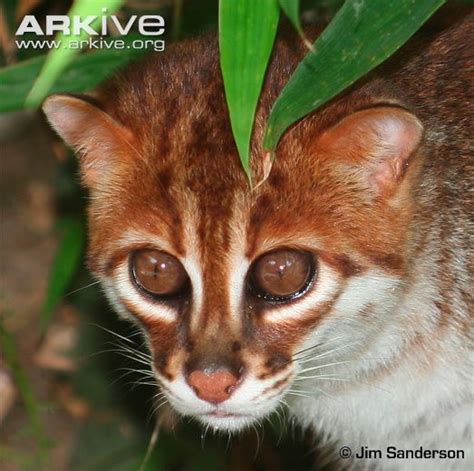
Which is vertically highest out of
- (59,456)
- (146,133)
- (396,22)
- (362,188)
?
(396,22)

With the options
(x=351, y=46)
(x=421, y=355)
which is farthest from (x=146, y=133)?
(x=421, y=355)

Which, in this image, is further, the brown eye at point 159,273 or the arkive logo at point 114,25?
the arkive logo at point 114,25

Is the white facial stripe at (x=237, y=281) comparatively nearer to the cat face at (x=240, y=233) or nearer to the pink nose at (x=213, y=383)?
the cat face at (x=240, y=233)

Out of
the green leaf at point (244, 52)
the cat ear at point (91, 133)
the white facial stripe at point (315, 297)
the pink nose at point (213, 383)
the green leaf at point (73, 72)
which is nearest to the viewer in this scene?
the green leaf at point (244, 52)

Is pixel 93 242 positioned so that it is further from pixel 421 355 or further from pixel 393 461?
pixel 393 461

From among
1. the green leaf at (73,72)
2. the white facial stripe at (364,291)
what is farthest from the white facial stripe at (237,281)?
the green leaf at (73,72)

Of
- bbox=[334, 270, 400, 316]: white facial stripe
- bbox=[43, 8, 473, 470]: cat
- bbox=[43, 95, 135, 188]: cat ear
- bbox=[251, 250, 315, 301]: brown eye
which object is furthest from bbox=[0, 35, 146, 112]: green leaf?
bbox=[334, 270, 400, 316]: white facial stripe

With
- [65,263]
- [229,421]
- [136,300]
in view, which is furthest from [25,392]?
[229,421]
